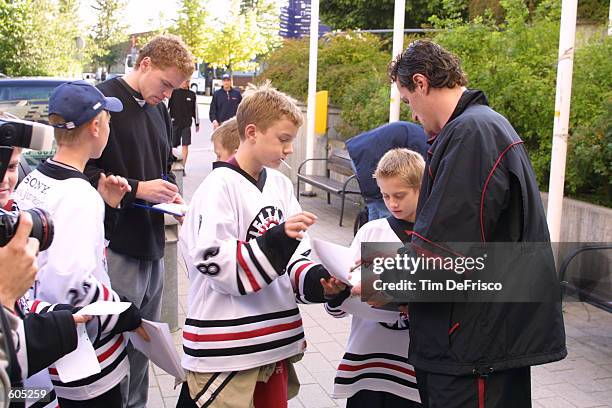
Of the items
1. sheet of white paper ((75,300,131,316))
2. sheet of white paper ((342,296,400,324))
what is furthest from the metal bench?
sheet of white paper ((75,300,131,316))

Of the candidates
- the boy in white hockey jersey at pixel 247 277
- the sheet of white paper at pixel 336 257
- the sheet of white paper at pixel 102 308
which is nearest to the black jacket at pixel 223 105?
the boy in white hockey jersey at pixel 247 277

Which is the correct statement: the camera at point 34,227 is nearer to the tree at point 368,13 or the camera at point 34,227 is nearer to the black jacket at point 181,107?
the black jacket at point 181,107

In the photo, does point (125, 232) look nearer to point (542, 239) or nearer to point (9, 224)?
point (9, 224)

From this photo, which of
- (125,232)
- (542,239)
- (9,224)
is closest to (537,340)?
(542,239)

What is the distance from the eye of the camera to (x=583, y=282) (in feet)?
18.2

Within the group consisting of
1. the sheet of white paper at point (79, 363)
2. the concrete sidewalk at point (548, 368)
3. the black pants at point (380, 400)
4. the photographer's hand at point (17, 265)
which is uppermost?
the photographer's hand at point (17, 265)

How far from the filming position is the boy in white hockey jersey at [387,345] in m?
3.27

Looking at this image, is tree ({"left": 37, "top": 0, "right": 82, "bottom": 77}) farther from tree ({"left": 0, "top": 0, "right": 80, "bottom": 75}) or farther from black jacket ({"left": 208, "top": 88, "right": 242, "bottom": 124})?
black jacket ({"left": 208, "top": 88, "right": 242, "bottom": 124})

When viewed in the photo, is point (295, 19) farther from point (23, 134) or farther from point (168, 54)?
point (23, 134)

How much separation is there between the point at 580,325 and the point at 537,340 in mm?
3985

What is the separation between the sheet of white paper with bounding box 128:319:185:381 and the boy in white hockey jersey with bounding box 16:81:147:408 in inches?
2.2

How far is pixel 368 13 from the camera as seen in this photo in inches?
835

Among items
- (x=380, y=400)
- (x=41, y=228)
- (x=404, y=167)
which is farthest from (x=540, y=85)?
(x=41, y=228)

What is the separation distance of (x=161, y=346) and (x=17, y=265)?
3.75 feet
